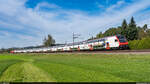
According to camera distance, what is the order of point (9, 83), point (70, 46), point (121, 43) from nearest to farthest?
point (9, 83) → point (121, 43) → point (70, 46)

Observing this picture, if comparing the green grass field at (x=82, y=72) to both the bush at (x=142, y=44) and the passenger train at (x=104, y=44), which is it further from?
the bush at (x=142, y=44)

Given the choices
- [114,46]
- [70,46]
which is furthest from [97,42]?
[70,46]

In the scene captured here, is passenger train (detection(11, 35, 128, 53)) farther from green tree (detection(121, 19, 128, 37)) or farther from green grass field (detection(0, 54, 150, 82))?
green tree (detection(121, 19, 128, 37))

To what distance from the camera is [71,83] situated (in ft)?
16.7

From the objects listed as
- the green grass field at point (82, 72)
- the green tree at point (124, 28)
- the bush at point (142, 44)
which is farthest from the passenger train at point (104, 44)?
the green tree at point (124, 28)

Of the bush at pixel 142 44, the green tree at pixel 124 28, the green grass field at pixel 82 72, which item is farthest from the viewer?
the green tree at pixel 124 28

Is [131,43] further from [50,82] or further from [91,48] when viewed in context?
[50,82]

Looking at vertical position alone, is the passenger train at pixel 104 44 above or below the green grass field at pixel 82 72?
above

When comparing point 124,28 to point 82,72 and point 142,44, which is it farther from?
point 82,72

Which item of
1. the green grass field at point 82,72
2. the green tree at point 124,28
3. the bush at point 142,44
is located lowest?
the green grass field at point 82,72

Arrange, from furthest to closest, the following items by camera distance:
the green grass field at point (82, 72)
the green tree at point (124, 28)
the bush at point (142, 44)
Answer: the green tree at point (124, 28) → the bush at point (142, 44) → the green grass field at point (82, 72)

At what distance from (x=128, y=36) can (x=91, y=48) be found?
113ft

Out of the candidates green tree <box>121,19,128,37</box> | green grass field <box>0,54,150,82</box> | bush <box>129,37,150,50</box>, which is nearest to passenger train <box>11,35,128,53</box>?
bush <box>129,37,150,50</box>

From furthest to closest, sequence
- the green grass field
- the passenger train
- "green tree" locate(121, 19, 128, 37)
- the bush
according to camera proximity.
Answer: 1. "green tree" locate(121, 19, 128, 37)
2. the bush
3. the passenger train
4. the green grass field
